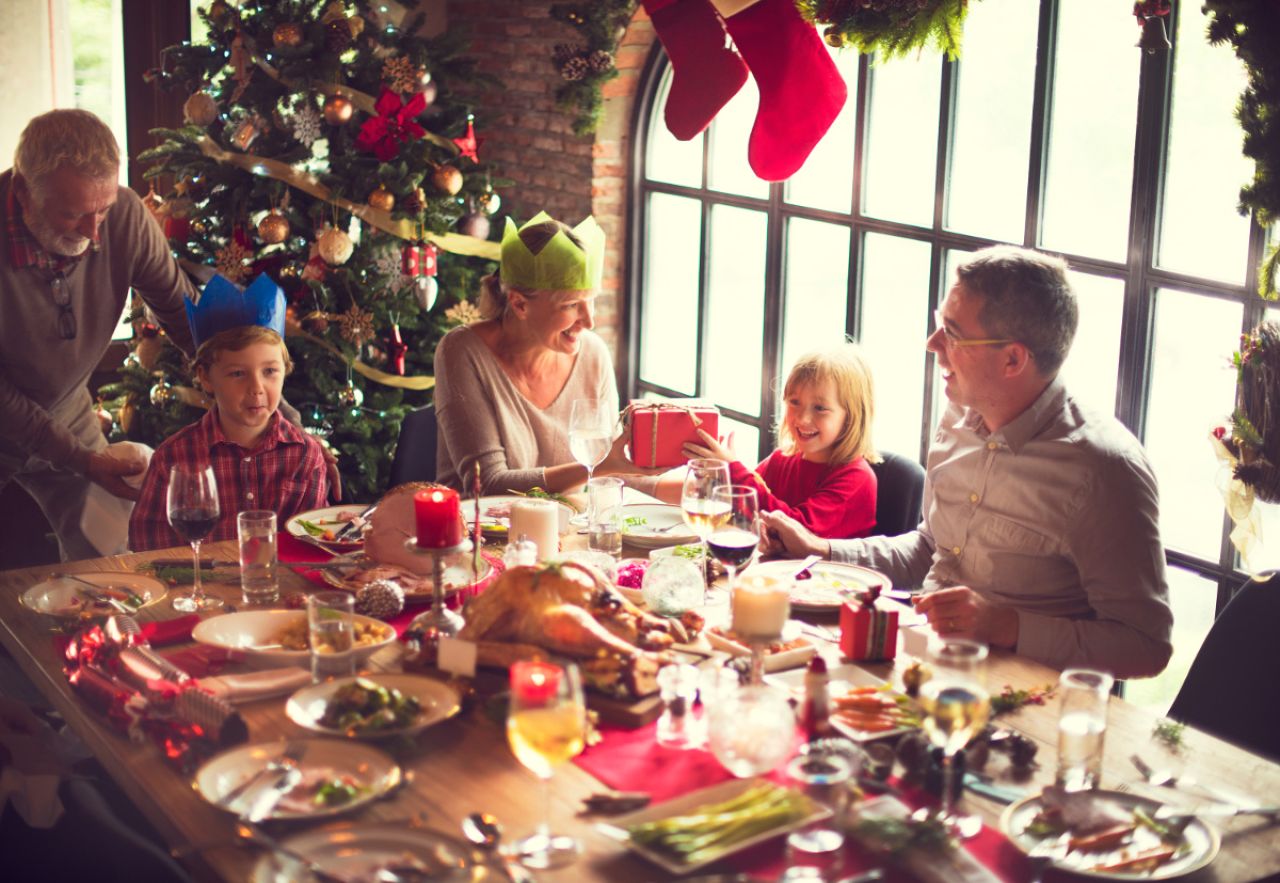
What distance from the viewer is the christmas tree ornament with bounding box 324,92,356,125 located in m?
4.36

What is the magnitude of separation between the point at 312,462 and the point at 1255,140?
6.87 ft

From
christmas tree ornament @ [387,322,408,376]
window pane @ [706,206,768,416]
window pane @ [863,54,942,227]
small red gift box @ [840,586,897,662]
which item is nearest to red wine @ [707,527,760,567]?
small red gift box @ [840,586,897,662]

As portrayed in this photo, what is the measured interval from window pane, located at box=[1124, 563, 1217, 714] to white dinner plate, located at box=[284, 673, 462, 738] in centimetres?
191

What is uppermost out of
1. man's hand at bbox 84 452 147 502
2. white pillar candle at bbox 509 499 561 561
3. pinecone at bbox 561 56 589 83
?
pinecone at bbox 561 56 589 83

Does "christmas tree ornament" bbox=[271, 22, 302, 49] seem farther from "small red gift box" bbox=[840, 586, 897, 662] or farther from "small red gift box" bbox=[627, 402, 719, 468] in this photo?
"small red gift box" bbox=[840, 586, 897, 662]

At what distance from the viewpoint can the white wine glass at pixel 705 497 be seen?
7.46ft

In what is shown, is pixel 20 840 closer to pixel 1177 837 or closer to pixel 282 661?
pixel 282 661

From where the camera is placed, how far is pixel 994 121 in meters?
3.67

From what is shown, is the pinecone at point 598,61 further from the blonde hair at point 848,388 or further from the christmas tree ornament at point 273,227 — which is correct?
the blonde hair at point 848,388

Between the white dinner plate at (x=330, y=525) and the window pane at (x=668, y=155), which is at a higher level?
the window pane at (x=668, y=155)

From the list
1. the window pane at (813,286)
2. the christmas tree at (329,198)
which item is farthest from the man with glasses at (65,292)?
the window pane at (813,286)

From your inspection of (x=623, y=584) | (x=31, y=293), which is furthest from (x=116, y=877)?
(x=31, y=293)

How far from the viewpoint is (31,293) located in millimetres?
3697

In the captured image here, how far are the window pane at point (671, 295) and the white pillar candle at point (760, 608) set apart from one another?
3.09 m
